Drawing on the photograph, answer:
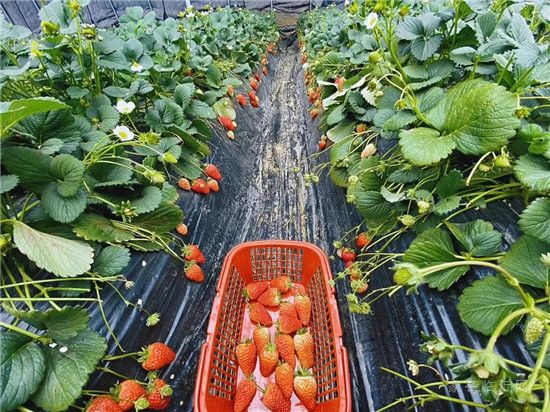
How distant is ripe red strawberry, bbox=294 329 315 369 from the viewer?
110 centimetres

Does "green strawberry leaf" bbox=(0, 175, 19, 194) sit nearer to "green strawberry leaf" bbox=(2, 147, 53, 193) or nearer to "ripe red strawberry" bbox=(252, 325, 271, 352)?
"green strawberry leaf" bbox=(2, 147, 53, 193)

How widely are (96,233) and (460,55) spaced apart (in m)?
1.22

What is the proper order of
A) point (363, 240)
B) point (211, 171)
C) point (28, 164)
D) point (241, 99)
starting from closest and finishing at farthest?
point (28, 164) → point (363, 240) → point (211, 171) → point (241, 99)

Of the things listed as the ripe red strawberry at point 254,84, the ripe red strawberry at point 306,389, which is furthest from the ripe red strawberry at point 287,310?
the ripe red strawberry at point 254,84

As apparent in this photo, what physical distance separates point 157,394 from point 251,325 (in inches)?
19.8

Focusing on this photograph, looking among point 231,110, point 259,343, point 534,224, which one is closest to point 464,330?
→ point 534,224

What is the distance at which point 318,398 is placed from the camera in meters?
1.03

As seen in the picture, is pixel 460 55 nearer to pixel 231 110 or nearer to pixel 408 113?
pixel 408 113

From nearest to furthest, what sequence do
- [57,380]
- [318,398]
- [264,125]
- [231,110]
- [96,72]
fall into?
[57,380]
[318,398]
[96,72]
[231,110]
[264,125]

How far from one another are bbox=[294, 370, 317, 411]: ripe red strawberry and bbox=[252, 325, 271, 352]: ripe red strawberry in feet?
0.52

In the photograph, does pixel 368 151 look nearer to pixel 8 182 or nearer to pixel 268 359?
pixel 268 359

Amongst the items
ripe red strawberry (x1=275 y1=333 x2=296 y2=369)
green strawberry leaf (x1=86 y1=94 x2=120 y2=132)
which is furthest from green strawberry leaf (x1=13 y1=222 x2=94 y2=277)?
ripe red strawberry (x1=275 y1=333 x2=296 y2=369)

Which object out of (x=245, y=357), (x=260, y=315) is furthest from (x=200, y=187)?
(x=245, y=357)

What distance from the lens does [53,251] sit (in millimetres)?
736
